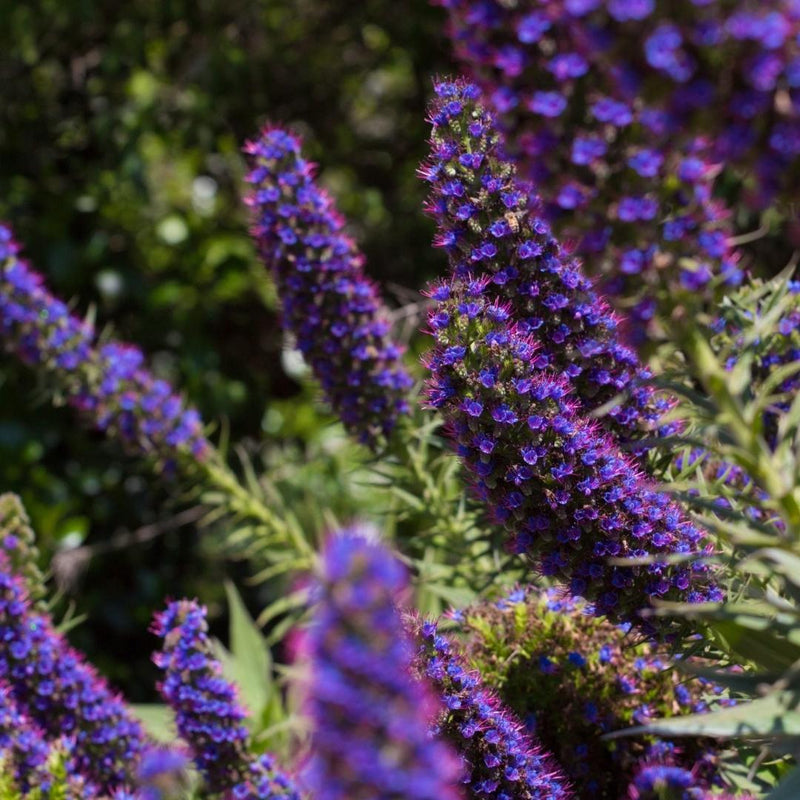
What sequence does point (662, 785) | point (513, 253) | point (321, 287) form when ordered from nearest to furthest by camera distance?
1. point (662, 785)
2. point (513, 253)
3. point (321, 287)

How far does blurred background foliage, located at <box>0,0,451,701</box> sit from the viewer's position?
4.16 metres

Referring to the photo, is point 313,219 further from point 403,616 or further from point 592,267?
point 592,267

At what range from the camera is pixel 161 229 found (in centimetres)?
456

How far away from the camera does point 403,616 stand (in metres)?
1.67

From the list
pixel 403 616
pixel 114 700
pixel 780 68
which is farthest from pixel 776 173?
pixel 114 700

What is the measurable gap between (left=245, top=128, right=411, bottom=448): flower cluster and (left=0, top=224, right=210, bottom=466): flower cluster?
2.06 feet

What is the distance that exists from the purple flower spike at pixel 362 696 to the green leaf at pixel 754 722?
403mm

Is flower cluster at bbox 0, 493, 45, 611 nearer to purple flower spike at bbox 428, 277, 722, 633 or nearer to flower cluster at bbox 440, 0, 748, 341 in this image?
purple flower spike at bbox 428, 277, 722, 633

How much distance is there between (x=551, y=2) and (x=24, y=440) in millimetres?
3380

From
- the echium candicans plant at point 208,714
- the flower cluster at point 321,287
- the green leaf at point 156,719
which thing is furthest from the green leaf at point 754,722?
the green leaf at point 156,719

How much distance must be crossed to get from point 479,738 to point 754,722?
438mm

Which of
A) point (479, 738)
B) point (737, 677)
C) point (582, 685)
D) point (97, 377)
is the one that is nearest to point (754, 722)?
point (737, 677)

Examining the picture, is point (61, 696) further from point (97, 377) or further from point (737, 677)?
point (737, 677)

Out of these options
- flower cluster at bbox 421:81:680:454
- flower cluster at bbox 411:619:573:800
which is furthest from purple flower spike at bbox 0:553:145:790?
flower cluster at bbox 421:81:680:454
